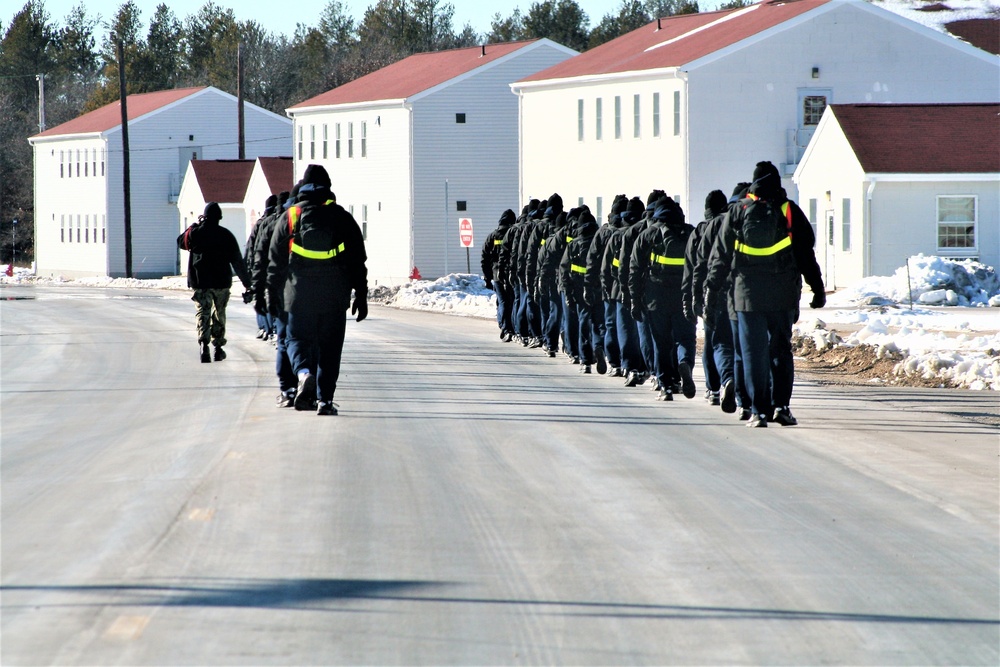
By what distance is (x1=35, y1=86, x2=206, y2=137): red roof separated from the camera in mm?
77188

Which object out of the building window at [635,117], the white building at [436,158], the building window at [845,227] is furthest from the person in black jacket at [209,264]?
the white building at [436,158]

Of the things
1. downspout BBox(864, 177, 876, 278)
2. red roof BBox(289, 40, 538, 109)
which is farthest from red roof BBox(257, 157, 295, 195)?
downspout BBox(864, 177, 876, 278)

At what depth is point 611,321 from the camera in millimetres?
18016

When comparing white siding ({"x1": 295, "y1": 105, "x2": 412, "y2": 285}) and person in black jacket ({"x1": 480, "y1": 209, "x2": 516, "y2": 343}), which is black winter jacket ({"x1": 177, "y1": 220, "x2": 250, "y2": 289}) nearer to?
person in black jacket ({"x1": 480, "y1": 209, "x2": 516, "y2": 343})

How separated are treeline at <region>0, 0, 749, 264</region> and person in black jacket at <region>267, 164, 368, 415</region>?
81883 mm

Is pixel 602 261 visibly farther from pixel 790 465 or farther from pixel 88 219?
pixel 88 219

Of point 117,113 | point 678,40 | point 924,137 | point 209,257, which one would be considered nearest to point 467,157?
point 678,40

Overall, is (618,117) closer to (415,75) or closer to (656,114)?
(656,114)

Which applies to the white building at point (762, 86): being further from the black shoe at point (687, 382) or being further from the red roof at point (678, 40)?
the black shoe at point (687, 382)

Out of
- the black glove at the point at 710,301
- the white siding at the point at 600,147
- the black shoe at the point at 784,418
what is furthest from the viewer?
the white siding at the point at 600,147

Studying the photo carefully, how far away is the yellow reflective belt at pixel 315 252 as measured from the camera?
13.7m

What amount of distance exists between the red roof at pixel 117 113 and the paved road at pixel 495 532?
6403 cm

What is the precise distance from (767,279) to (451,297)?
89.1 feet

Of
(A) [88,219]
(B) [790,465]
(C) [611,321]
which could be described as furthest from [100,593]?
(A) [88,219]
